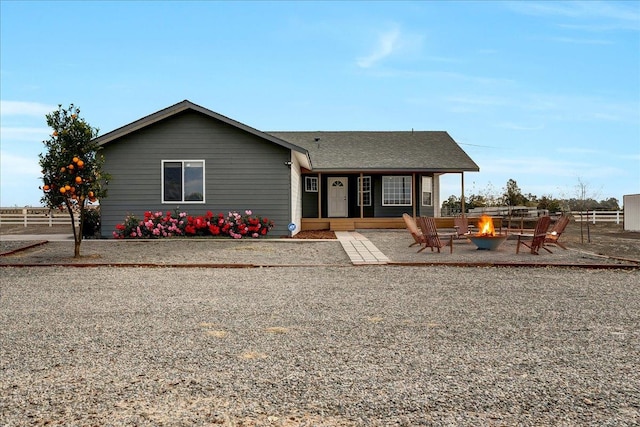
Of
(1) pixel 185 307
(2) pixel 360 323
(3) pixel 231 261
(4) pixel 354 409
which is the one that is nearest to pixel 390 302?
(2) pixel 360 323

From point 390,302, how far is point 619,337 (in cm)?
252

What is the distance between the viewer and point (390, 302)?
6.63m

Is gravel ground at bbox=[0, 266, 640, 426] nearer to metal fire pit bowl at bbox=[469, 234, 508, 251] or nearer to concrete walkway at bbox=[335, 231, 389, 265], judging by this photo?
concrete walkway at bbox=[335, 231, 389, 265]

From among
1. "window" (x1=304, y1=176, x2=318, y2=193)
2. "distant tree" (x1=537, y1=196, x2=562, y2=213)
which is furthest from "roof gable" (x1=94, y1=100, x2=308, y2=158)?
"distant tree" (x1=537, y1=196, x2=562, y2=213)

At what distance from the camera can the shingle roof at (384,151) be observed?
23.0m

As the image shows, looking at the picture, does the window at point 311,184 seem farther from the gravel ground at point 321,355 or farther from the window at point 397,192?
the gravel ground at point 321,355

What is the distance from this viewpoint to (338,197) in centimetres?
2555

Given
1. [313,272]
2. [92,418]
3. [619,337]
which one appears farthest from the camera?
[313,272]

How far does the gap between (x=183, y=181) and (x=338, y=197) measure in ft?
31.6

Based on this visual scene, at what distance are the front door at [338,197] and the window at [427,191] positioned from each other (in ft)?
11.7

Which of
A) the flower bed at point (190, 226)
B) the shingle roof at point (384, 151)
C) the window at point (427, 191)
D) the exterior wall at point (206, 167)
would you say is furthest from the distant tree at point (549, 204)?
the flower bed at point (190, 226)

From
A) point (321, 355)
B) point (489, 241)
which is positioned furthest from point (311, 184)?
point (321, 355)

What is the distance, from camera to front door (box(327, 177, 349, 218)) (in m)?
25.5

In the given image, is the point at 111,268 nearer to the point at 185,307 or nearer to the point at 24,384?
the point at 185,307
